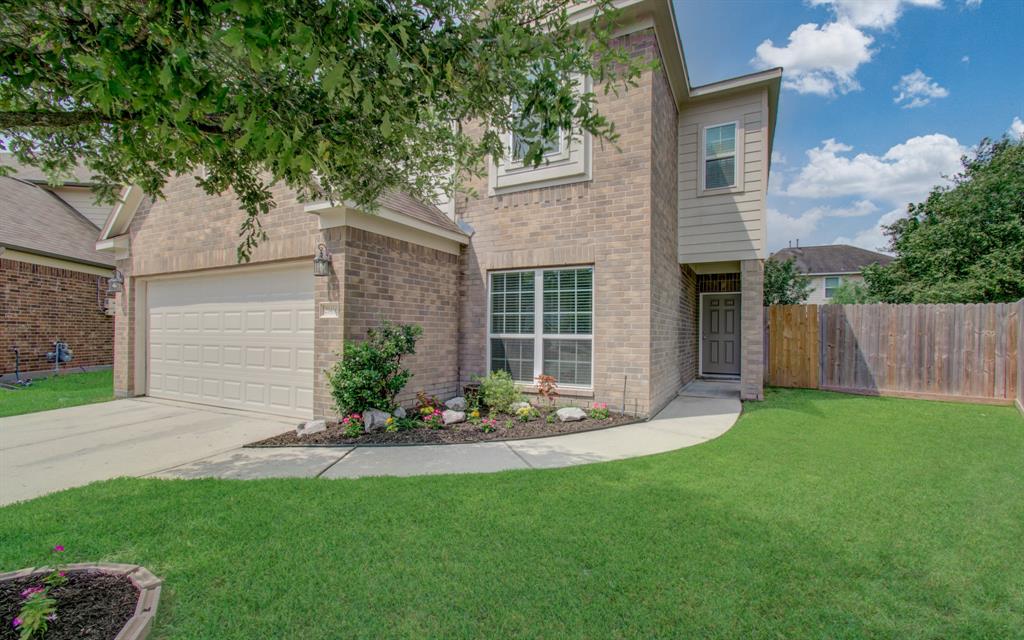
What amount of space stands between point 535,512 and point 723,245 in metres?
7.62

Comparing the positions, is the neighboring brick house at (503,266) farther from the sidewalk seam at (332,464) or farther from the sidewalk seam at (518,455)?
the sidewalk seam at (518,455)

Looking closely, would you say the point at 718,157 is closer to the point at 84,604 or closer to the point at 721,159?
the point at 721,159

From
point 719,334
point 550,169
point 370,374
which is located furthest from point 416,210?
point 719,334

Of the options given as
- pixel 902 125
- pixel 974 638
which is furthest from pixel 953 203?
pixel 974 638

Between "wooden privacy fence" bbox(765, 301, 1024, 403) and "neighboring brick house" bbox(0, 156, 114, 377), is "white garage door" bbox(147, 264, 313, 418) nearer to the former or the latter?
"neighboring brick house" bbox(0, 156, 114, 377)

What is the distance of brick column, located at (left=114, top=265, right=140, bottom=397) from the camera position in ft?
30.0

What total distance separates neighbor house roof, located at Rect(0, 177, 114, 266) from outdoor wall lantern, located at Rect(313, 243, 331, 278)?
10.6 meters

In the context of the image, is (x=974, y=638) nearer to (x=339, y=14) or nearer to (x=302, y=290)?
(x=339, y=14)

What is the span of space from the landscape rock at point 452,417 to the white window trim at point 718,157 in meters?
6.70

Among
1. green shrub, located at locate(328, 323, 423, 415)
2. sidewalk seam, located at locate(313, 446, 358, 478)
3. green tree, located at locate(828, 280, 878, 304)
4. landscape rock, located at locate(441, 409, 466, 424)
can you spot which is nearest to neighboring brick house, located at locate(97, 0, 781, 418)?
green shrub, located at locate(328, 323, 423, 415)

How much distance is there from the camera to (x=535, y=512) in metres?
3.55

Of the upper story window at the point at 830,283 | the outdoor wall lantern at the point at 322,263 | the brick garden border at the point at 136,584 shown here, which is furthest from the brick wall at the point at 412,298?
the upper story window at the point at 830,283

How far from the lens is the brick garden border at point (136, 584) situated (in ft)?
7.05

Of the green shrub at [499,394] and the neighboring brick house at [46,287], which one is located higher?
the neighboring brick house at [46,287]
